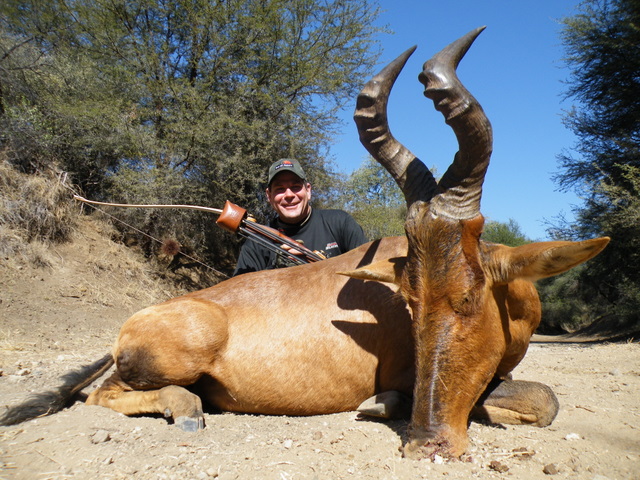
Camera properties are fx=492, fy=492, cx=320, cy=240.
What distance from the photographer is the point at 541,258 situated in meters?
3.19

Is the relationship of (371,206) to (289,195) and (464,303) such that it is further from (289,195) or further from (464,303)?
(464,303)

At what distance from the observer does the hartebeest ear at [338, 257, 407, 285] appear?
3814 millimetres

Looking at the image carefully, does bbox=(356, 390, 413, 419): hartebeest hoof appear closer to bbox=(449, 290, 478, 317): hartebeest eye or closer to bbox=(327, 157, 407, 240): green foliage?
bbox=(449, 290, 478, 317): hartebeest eye

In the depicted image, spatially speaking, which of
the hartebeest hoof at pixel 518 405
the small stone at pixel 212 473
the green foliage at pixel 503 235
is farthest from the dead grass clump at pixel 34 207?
the green foliage at pixel 503 235

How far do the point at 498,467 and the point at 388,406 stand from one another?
3.50ft

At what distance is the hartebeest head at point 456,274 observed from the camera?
3.23 m

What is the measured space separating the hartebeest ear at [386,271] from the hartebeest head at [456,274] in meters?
0.01

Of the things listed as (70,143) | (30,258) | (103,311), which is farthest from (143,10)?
(103,311)

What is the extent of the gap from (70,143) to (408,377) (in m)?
12.6

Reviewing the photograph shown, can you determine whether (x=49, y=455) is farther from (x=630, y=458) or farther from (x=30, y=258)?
(x=30, y=258)

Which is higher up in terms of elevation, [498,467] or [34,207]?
[34,207]

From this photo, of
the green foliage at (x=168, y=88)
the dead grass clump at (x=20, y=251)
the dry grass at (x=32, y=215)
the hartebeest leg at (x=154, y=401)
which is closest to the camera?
the hartebeest leg at (x=154, y=401)

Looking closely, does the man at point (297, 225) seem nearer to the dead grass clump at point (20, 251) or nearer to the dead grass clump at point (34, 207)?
the dead grass clump at point (20, 251)

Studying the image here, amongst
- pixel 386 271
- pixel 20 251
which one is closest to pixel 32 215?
pixel 20 251
